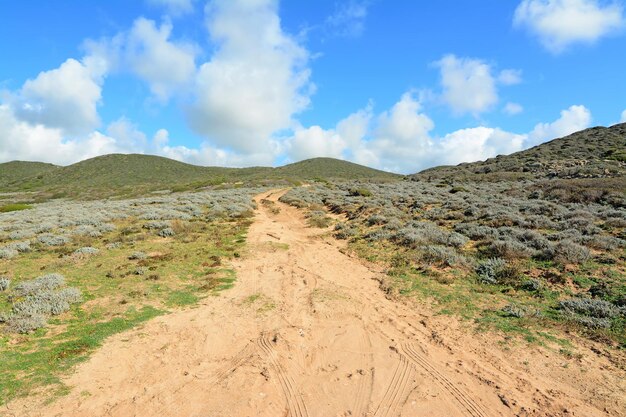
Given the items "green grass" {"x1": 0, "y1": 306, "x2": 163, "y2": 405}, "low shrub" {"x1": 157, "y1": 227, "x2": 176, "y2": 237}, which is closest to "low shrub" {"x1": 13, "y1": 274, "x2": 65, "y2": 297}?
"green grass" {"x1": 0, "y1": 306, "x2": 163, "y2": 405}

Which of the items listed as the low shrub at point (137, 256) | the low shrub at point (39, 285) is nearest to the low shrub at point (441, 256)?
the low shrub at point (137, 256)

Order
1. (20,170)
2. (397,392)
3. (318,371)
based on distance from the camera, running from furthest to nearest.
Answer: (20,170), (318,371), (397,392)

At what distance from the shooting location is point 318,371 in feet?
25.4

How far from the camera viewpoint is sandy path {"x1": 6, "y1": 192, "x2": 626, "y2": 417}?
653cm

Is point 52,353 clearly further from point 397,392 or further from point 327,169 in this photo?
point 327,169

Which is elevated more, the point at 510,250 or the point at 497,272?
the point at 510,250

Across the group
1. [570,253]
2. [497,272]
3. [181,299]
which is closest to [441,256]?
[497,272]

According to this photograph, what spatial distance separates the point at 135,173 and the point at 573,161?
124515 mm

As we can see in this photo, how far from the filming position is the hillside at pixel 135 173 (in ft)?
351

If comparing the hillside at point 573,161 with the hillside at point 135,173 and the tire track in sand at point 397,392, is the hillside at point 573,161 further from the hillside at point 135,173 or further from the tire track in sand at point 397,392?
the tire track in sand at point 397,392

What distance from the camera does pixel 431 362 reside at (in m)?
7.97

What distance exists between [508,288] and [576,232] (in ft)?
25.8

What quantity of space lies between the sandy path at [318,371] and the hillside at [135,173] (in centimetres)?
8651

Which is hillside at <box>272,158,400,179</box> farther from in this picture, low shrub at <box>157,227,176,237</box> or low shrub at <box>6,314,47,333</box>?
low shrub at <box>6,314,47,333</box>
